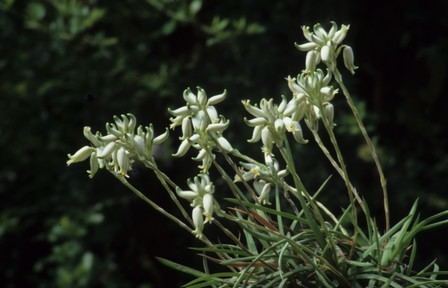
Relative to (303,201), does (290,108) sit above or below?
above

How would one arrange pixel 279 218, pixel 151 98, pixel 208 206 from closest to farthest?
pixel 208 206 < pixel 279 218 < pixel 151 98

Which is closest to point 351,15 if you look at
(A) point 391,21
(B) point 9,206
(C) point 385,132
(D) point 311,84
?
(A) point 391,21

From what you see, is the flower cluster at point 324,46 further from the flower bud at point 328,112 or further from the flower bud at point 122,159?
the flower bud at point 122,159

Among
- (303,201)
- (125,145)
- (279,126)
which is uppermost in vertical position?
(125,145)

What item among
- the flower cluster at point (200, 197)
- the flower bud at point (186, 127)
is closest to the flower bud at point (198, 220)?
the flower cluster at point (200, 197)

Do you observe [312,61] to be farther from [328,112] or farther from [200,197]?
[200,197]

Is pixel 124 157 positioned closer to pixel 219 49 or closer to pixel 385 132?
pixel 219 49

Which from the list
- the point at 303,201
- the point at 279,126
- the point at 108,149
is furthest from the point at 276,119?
the point at 108,149
